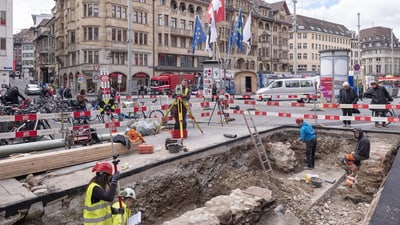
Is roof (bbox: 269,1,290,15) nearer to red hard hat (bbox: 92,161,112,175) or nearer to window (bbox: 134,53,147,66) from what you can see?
window (bbox: 134,53,147,66)

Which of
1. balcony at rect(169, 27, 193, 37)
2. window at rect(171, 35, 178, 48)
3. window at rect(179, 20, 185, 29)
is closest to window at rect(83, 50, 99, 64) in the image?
balcony at rect(169, 27, 193, 37)

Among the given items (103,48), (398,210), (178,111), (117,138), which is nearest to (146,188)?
(117,138)

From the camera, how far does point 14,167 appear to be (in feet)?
21.7

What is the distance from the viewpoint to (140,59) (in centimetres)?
5525

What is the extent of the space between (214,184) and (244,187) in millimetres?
1004

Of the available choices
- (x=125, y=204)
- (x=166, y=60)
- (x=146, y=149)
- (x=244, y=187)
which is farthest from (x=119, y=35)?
(x=125, y=204)

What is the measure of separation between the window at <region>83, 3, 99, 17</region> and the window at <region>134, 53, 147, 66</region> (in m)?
7.99

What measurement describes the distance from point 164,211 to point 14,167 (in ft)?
9.80

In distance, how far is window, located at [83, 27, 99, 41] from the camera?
50.8 m

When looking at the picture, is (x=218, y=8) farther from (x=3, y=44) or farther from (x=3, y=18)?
(x=3, y=18)

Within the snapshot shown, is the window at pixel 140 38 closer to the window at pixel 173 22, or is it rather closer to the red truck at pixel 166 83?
the window at pixel 173 22

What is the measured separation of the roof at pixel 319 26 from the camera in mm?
105831

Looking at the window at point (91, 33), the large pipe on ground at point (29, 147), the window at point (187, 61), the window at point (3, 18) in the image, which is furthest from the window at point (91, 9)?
the large pipe on ground at point (29, 147)

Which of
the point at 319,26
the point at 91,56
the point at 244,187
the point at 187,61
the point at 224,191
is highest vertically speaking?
the point at 319,26
